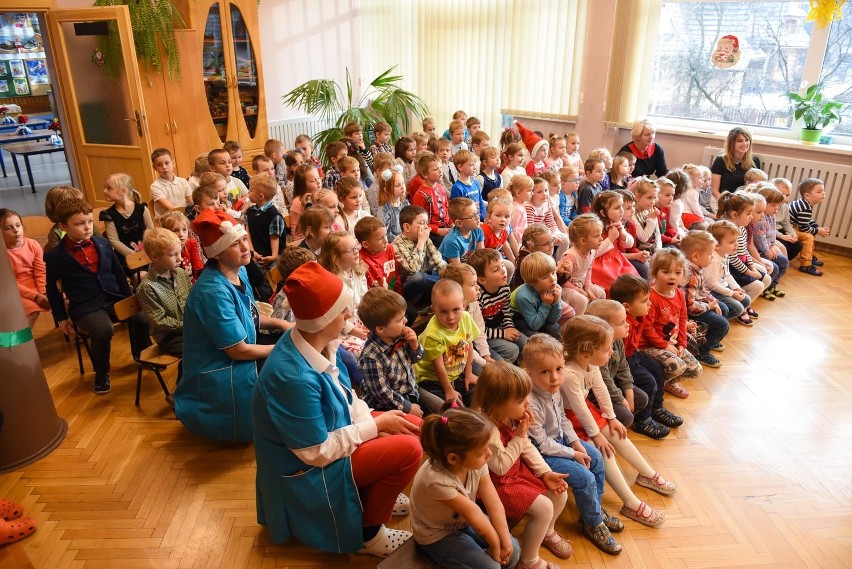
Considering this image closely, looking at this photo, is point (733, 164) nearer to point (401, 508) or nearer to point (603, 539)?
point (603, 539)

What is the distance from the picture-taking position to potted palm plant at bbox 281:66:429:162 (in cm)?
787

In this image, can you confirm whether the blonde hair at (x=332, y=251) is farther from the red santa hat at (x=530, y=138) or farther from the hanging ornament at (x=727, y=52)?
the hanging ornament at (x=727, y=52)

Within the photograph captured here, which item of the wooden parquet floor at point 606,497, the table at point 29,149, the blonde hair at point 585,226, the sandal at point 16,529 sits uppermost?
the table at point 29,149

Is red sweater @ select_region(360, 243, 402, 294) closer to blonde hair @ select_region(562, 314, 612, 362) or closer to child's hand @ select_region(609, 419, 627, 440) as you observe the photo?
blonde hair @ select_region(562, 314, 612, 362)

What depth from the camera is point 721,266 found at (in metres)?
4.45

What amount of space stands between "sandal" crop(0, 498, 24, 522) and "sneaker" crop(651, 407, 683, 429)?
10.5ft

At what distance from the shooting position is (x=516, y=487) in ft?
7.51

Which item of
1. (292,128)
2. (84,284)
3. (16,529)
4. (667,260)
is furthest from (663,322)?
(292,128)

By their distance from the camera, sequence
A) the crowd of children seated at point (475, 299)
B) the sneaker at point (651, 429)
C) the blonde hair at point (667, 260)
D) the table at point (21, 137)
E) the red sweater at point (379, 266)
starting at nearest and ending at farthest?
1. the crowd of children seated at point (475, 299)
2. the sneaker at point (651, 429)
3. the blonde hair at point (667, 260)
4. the red sweater at point (379, 266)
5. the table at point (21, 137)

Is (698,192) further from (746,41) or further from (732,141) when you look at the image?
(746,41)

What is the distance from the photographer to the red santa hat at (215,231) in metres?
2.61

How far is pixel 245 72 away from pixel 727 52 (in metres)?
6.07

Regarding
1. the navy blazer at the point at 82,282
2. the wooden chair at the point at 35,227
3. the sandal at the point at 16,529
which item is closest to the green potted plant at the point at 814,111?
the navy blazer at the point at 82,282

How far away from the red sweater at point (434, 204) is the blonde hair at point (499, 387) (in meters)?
2.72
